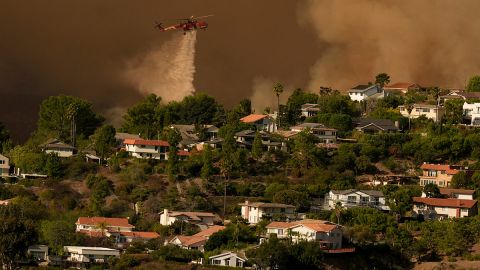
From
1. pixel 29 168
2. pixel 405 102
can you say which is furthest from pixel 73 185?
pixel 405 102

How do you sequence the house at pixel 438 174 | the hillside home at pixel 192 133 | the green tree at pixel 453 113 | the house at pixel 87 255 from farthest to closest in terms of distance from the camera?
the green tree at pixel 453 113 < the hillside home at pixel 192 133 < the house at pixel 438 174 < the house at pixel 87 255

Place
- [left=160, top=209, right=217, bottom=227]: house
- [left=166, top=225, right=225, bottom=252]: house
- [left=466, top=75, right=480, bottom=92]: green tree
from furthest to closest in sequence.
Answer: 1. [left=466, top=75, right=480, bottom=92]: green tree
2. [left=160, top=209, right=217, bottom=227]: house
3. [left=166, top=225, right=225, bottom=252]: house

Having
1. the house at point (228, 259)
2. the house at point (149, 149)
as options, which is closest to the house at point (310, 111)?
the house at point (149, 149)

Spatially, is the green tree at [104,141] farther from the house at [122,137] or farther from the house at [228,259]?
the house at [228,259]

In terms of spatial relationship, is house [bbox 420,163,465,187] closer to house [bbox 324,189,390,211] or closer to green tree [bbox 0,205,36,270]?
house [bbox 324,189,390,211]

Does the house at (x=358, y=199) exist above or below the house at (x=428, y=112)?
below

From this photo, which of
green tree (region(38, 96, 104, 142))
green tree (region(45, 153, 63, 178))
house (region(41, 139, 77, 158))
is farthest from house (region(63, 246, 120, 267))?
green tree (region(38, 96, 104, 142))

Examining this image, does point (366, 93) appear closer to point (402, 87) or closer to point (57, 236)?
point (402, 87)
